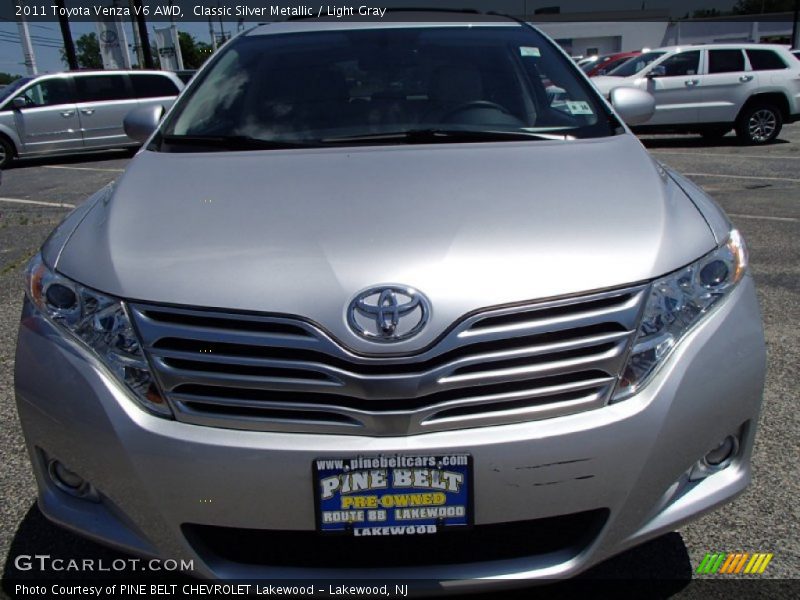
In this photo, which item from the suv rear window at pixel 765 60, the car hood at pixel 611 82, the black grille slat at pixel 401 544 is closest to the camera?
the black grille slat at pixel 401 544

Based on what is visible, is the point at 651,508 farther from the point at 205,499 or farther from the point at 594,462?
the point at 205,499

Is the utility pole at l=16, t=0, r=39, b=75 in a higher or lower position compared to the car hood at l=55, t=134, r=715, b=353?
lower

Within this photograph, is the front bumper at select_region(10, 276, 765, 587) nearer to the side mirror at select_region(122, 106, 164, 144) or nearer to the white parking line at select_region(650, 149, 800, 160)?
the side mirror at select_region(122, 106, 164, 144)

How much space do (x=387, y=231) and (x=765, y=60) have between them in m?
13.1

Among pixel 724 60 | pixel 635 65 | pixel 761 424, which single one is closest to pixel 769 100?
pixel 724 60

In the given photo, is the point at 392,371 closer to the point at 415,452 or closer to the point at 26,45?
the point at 415,452

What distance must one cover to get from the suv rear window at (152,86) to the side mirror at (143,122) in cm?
1218

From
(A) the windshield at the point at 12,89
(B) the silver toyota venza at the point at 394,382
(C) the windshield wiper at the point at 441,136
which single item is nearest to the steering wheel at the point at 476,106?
(C) the windshield wiper at the point at 441,136

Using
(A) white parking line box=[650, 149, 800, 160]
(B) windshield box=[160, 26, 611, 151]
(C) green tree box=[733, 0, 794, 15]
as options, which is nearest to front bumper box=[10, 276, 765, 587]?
(B) windshield box=[160, 26, 611, 151]

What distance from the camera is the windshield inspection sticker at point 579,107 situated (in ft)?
9.39

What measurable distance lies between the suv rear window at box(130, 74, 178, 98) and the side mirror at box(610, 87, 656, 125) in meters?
12.9

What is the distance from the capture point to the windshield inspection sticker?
113 inches

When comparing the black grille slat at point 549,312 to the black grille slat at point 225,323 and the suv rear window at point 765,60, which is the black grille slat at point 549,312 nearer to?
the black grille slat at point 225,323

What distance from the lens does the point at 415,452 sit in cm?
167
